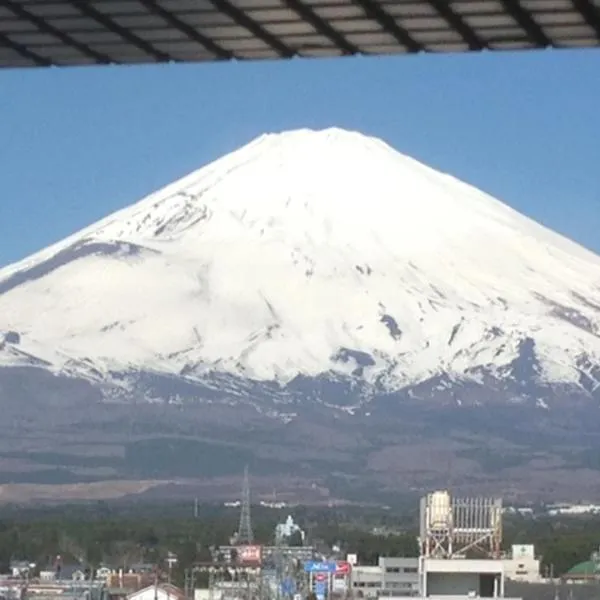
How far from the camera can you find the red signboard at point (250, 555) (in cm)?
9888

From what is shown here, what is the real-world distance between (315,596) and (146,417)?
111m

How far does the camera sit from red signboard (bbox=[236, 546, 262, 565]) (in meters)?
98.9

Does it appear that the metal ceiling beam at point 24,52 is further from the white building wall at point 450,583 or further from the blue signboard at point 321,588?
the blue signboard at point 321,588

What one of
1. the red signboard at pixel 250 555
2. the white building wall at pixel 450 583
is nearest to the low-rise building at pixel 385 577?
the red signboard at pixel 250 555

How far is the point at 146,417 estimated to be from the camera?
192 meters

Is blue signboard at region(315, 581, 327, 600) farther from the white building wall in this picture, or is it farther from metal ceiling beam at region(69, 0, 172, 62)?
metal ceiling beam at region(69, 0, 172, 62)

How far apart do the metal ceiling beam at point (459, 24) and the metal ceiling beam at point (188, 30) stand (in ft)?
3.59

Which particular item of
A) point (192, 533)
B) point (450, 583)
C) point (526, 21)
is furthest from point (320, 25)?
point (192, 533)

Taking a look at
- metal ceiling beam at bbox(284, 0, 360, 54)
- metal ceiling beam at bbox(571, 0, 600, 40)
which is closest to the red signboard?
metal ceiling beam at bbox(284, 0, 360, 54)

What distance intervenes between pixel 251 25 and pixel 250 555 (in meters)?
92.7

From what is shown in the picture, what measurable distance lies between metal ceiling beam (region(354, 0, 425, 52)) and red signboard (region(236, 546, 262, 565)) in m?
88.5

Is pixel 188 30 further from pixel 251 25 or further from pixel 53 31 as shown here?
pixel 53 31

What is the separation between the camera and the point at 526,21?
8.91m

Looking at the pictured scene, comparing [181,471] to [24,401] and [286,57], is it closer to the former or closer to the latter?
[24,401]
